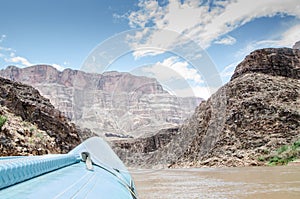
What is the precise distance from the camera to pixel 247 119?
124 feet

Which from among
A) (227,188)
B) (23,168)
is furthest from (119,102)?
(23,168)

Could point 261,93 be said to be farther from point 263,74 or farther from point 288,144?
point 288,144

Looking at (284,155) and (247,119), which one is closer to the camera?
(284,155)

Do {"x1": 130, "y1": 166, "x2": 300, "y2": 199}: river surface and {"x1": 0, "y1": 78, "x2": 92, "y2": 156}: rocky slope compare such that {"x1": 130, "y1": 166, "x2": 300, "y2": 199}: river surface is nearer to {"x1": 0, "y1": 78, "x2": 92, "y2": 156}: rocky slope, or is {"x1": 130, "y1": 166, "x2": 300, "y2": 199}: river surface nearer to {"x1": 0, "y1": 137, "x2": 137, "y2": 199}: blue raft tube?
{"x1": 0, "y1": 137, "x2": 137, "y2": 199}: blue raft tube

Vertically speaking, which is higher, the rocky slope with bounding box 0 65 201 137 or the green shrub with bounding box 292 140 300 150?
the rocky slope with bounding box 0 65 201 137

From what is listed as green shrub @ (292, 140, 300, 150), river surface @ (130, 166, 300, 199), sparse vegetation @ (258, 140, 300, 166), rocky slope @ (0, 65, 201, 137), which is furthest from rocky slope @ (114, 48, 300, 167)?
river surface @ (130, 166, 300, 199)

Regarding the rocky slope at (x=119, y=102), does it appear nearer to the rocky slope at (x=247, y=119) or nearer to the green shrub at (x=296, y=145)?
the green shrub at (x=296, y=145)

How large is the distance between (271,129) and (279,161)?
742 cm

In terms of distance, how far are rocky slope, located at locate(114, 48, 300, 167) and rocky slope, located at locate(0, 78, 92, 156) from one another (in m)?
17.0

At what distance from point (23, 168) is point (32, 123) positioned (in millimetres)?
23499

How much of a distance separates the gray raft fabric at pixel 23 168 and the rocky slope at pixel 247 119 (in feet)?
102

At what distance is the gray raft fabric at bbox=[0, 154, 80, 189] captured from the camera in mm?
1479

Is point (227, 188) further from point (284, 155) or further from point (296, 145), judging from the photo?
point (296, 145)

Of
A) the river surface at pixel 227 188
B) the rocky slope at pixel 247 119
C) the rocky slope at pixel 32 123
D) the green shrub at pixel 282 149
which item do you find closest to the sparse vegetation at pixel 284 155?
the green shrub at pixel 282 149
